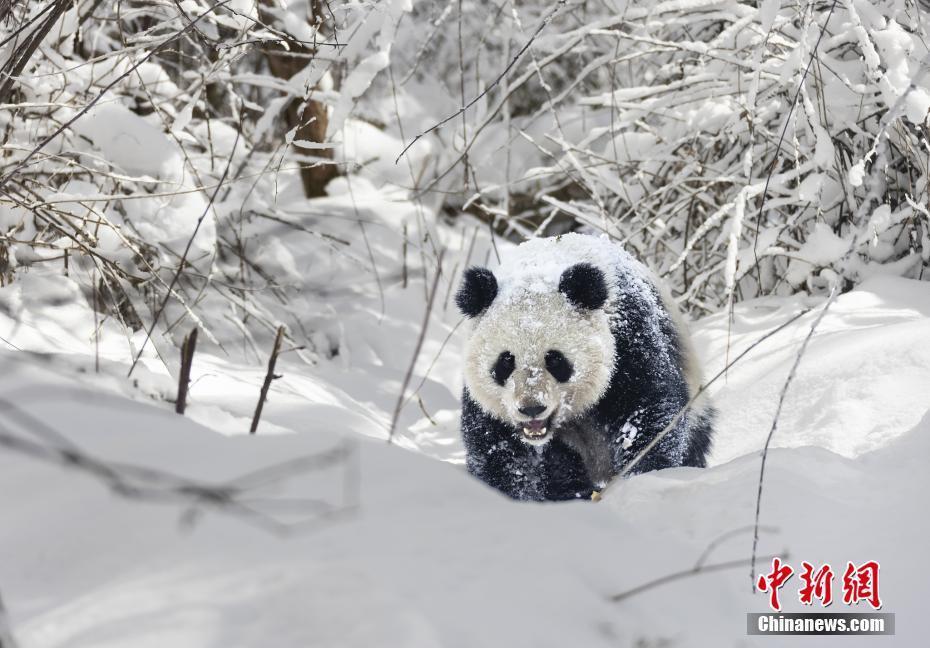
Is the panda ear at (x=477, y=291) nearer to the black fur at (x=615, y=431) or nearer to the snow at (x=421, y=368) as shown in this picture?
the snow at (x=421, y=368)

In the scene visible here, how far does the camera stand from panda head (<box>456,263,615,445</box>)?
2951 millimetres

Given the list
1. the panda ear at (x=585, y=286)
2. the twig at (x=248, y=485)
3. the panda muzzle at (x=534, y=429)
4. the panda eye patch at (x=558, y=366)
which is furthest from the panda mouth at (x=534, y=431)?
the twig at (x=248, y=485)

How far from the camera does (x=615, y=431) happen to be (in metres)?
3.04

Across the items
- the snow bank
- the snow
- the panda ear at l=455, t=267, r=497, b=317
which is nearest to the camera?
the snow bank

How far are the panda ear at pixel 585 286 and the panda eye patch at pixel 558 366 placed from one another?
0.61 ft

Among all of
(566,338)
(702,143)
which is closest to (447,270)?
(702,143)

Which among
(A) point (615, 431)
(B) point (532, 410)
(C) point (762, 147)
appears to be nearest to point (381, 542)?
(B) point (532, 410)

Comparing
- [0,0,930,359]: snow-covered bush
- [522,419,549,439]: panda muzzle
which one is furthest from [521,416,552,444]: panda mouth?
[0,0,930,359]: snow-covered bush

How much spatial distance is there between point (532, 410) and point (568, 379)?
0.57 ft

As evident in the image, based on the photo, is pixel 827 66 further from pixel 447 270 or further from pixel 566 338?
pixel 447 270

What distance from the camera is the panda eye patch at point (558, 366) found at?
117 inches

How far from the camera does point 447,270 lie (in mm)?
6375

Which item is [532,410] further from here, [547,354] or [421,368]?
[421,368]

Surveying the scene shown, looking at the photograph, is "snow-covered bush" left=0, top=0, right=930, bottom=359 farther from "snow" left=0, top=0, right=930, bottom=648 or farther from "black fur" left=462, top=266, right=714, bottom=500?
"black fur" left=462, top=266, right=714, bottom=500
